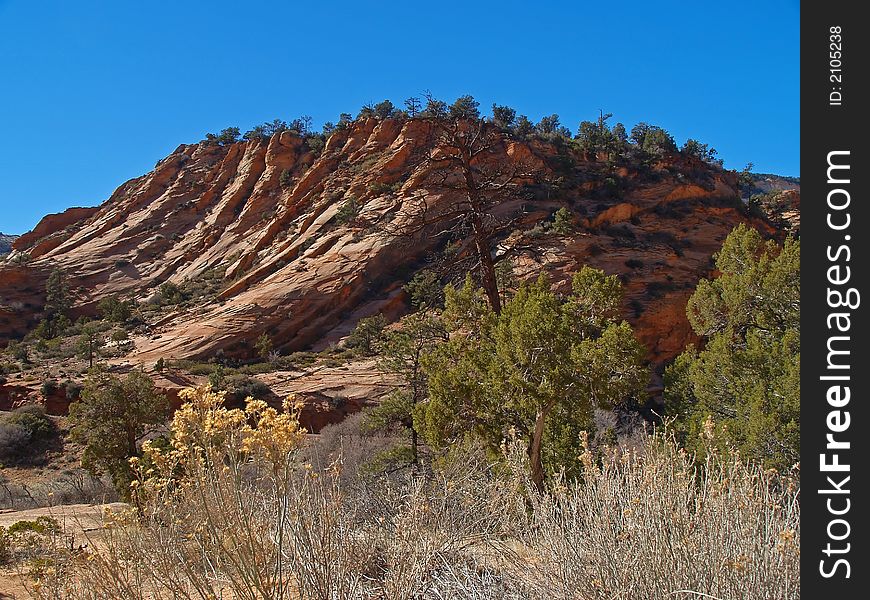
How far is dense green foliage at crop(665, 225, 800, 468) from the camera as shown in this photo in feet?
20.9

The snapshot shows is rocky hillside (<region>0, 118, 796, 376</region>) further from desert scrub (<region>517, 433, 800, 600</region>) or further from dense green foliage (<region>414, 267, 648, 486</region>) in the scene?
desert scrub (<region>517, 433, 800, 600</region>)

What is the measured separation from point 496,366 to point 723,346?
12.3ft

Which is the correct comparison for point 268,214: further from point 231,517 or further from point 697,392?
point 231,517

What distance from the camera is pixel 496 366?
251 inches

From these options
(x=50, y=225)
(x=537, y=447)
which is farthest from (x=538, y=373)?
(x=50, y=225)

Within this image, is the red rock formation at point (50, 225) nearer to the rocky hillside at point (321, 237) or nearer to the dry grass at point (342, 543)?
the rocky hillside at point (321, 237)

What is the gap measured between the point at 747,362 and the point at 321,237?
30.3 metres

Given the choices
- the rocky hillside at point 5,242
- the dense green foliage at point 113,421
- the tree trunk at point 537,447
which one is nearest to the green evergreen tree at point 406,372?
the dense green foliage at point 113,421
